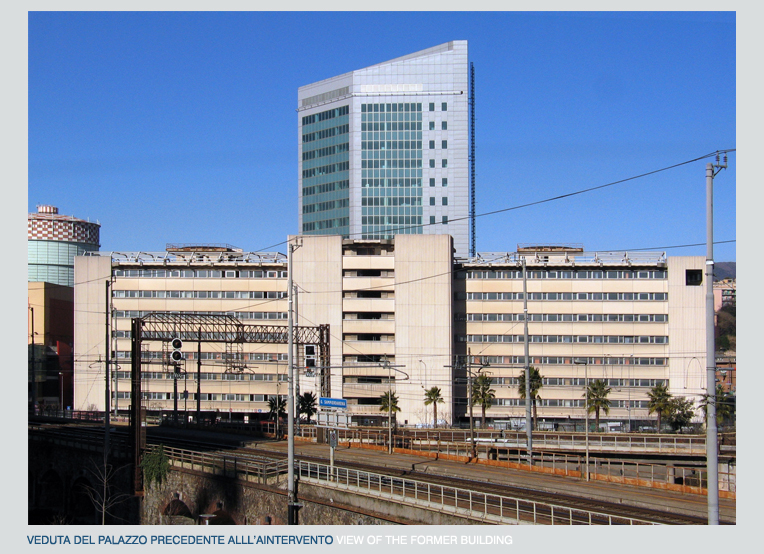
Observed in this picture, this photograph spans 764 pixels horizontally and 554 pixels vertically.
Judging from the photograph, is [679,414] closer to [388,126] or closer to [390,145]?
[390,145]

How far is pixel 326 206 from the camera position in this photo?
171 metres

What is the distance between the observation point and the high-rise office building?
535 ft

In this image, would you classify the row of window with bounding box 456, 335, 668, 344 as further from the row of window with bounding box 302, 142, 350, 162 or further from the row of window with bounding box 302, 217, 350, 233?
the row of window with bounding box 302, 142, 350, 162

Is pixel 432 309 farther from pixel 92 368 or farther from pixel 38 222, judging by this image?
pixel 38 222

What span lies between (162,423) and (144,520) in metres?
37.3

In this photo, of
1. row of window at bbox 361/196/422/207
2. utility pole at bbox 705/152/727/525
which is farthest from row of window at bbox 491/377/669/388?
utility pole at bbox 705/152/727/525

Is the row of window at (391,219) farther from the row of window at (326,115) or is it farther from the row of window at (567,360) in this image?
the row of window at (567,360)

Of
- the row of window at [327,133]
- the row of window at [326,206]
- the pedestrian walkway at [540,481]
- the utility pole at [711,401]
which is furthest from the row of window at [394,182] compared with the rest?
the utility pole at [711,401]

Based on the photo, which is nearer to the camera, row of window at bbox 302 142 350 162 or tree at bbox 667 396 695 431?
tree at bbox 667 396 695 431

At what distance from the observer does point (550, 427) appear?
109 meters

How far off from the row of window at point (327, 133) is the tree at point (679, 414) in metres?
89.9

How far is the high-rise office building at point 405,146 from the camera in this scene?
16312cm

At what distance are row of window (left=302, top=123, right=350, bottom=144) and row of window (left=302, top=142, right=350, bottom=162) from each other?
89.6 inches

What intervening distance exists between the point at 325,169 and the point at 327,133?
7.27m
